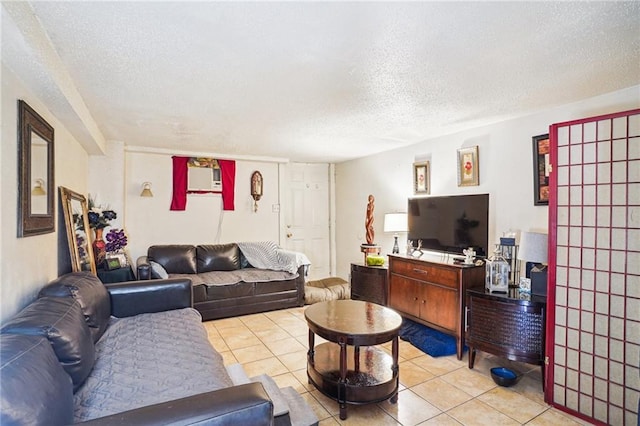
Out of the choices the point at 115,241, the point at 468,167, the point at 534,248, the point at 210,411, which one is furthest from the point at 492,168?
the point at 115,241

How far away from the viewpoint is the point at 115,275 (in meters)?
3.55

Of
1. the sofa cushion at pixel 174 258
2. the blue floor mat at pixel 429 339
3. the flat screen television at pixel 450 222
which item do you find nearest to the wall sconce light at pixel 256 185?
the sofa cushion at pixel 174 258

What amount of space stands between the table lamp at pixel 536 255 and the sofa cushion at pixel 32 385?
2.98 meters

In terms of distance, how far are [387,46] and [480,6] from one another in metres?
0.48

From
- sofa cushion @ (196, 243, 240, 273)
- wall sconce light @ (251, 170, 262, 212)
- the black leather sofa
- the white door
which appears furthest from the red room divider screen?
the white door

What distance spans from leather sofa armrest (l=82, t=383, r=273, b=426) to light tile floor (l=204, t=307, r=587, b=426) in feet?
3.71

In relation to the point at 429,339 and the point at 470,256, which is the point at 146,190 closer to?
the point at 429,339

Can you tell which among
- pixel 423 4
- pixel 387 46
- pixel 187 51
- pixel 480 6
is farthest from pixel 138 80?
pixel 480 6

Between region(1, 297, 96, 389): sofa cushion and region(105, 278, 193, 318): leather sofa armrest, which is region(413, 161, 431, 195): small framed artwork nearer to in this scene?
region(105, 278, 193, 318): leather sofa armrest

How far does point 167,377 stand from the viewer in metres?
1.69

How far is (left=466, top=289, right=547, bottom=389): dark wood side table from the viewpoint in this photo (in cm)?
252

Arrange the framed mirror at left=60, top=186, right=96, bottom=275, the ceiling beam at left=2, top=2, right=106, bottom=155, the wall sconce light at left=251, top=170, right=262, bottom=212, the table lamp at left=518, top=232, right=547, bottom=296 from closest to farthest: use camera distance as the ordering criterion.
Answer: the ceiling beam at left=2, top=2, right=106, bottom=155, the table lamp at left=518, top=232, right=547, bottom=296, the framed mirror at left=60, top=186, right=96, bottom=275, the wall sconce light at left=251, top=170, right=262, bottom=212

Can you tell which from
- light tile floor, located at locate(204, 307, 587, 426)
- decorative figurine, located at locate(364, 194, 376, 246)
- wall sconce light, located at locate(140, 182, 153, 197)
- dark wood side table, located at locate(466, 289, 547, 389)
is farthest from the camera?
decorative figurine, located at locate(364, 194, 376, 246)

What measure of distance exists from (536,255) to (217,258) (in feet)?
12.9
